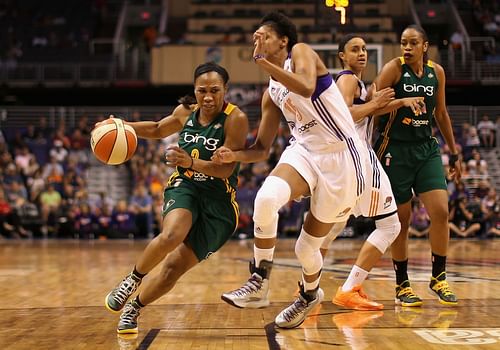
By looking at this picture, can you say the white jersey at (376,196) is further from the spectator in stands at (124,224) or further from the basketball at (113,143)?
the spectator in stands at (124,224)

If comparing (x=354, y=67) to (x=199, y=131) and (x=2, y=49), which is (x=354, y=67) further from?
(x=2, y=49)

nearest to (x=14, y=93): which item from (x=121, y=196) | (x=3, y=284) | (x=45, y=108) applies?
(x=45, y=108)

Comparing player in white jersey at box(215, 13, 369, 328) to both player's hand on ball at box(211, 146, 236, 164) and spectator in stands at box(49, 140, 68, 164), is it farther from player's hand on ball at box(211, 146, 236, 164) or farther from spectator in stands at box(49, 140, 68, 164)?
spectator in stands at box(49, 140, 68, 164)

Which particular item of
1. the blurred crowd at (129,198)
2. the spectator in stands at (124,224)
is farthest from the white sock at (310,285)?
the spectator in stands at (124,224)

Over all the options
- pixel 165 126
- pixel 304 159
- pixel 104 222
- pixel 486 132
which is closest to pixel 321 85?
pixel 304 159

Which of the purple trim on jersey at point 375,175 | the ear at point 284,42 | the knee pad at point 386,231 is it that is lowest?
the knee pad at point 386,231

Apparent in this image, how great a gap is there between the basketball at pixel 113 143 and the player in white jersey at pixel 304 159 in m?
0.80

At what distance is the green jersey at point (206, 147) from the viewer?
18.1 feet

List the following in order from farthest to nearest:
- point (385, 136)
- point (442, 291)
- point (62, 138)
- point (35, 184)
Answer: point (62, 138), point (35, 184), point (385, 136), point (442, 291)

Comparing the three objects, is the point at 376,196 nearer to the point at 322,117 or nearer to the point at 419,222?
the point at 322,117

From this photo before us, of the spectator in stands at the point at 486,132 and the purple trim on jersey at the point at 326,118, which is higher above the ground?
the purple trim on jersey at the point at 326,118

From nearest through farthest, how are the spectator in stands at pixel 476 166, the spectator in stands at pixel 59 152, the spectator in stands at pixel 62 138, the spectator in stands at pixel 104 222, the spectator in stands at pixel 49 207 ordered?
the spectator in stands at pixel 104 222 → the spectator in stands at pixel 49 207 → the spectator in stands at pixel 476 166 → the spectator in stands at pixel 59 152 → the spectator in stands at pixel 62 138

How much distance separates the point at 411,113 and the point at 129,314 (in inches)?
117

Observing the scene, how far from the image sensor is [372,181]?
20.0 feet
